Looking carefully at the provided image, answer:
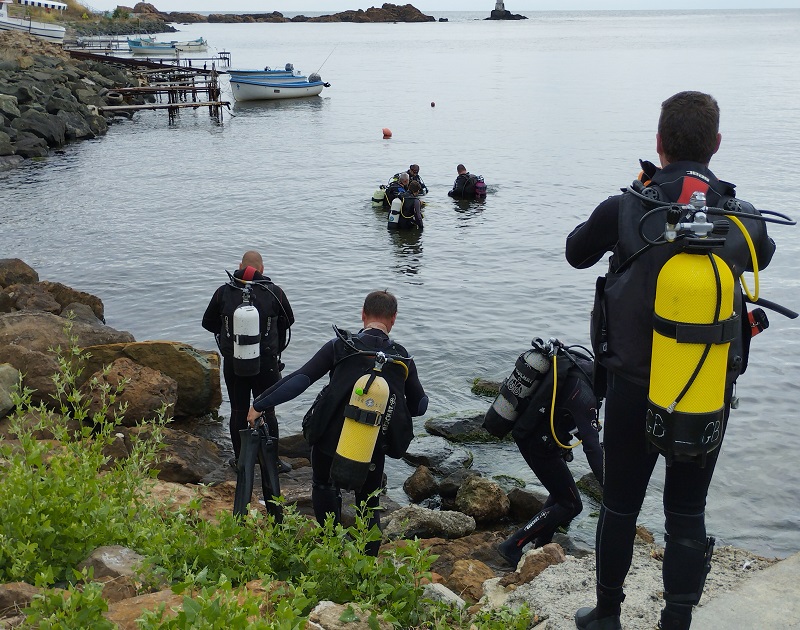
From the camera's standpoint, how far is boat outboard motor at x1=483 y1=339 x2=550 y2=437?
5.32 meters

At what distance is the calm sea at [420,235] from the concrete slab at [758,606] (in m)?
2.88

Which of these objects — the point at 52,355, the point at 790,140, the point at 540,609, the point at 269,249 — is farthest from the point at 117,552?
the point at 790,140

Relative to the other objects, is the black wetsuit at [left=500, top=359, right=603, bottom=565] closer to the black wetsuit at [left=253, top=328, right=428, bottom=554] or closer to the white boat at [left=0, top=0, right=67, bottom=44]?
the black wetsuit at [left=253, top=328, right=428, bottom=554]

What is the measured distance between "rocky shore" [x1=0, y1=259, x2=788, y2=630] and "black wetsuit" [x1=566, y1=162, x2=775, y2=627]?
0.65 meters

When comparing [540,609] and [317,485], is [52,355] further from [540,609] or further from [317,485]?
[540,609]

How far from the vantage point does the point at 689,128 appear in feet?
11.1

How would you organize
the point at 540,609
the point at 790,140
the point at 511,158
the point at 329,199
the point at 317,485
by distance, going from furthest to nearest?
the point at 790,140
the point at 511,158
the point at 329,199
the point at 317,485
the point at 540,609

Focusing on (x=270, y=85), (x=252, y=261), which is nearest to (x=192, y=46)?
(x=270, y=85)

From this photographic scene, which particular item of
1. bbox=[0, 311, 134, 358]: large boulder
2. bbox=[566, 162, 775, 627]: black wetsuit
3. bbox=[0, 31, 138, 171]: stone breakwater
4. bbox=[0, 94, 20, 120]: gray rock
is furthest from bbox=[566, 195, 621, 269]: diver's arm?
bbox=[0, 94, 20, 120]: gray rock

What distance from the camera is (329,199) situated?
23156mm

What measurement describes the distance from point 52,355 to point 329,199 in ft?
48.7

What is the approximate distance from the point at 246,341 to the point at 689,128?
424cm

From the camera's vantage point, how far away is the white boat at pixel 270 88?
51.7 meters

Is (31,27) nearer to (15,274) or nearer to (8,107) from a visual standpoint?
(8,107)
